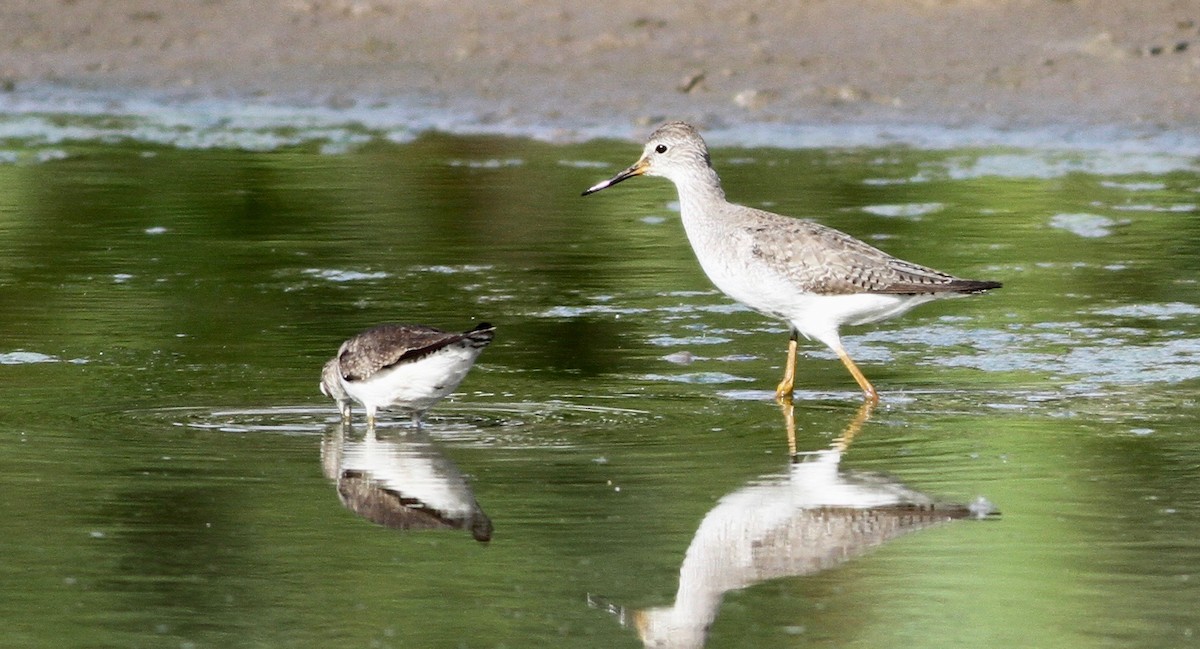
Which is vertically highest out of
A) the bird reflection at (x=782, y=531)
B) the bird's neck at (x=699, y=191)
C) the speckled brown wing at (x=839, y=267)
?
the bird's neck at (x=699, y=191)

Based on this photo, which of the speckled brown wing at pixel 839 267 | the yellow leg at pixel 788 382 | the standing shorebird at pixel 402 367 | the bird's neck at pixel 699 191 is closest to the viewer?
the standing shorebird at pixel 402 367

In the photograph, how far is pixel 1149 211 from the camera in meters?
13.2

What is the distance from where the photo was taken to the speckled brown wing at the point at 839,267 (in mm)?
8875

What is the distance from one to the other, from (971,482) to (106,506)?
2.79 m

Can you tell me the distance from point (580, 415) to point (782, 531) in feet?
6.29

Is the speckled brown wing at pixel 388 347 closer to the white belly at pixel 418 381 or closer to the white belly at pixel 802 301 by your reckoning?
the white belly at pixel 418 381

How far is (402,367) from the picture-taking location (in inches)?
315

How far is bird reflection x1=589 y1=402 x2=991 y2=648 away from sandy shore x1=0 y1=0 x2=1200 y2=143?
31.9 feet

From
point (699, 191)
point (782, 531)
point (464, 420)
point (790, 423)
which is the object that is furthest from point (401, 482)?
point (699, 191)

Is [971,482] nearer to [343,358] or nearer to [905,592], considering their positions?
[905,592]

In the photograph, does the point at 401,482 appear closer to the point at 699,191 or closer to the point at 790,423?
the point at 790,423

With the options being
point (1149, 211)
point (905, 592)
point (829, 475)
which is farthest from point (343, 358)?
point (1149, 211)

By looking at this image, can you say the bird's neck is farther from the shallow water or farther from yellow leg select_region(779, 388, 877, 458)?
yellow leg select_region(779, 388, 877, 458)

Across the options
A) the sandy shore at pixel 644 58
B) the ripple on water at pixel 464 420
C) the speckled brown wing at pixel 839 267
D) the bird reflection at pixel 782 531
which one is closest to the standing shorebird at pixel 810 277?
the speckled brown wing at pixel 839 267
